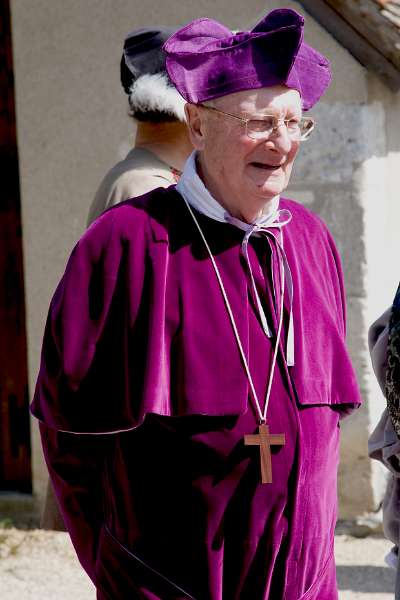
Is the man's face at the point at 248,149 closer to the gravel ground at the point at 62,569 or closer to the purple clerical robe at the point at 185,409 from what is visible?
A: the purple clerical robe at the point at 185,409

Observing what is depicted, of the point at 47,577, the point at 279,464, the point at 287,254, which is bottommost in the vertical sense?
the point at 47,577

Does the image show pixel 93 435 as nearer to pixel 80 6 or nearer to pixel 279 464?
pixel 279 464

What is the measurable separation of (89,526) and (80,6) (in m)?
3.63

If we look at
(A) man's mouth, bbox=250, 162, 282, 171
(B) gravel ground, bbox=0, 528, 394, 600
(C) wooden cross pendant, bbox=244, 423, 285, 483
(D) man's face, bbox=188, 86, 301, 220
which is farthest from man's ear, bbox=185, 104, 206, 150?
(B) gravel ground, bbox=0, 528, 394, 600

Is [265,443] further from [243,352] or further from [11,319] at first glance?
[11,319]

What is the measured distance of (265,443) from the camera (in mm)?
2504

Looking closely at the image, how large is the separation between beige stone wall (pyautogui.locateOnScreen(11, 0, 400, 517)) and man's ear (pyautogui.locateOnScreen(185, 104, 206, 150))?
295 cm

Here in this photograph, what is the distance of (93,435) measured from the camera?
2691 mm

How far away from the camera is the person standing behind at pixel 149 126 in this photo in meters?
3.70

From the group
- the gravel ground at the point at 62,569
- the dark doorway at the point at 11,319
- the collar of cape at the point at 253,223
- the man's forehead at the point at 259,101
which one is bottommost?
the gravel ground at the point at 62,569

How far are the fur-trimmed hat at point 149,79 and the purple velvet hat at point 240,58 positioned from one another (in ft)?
3.49

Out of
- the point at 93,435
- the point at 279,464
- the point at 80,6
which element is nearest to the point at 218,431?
the point at 279,464

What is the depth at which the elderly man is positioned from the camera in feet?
8.27

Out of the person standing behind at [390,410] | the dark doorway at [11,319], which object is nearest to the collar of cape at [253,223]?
the person standing behind at [390,410]
